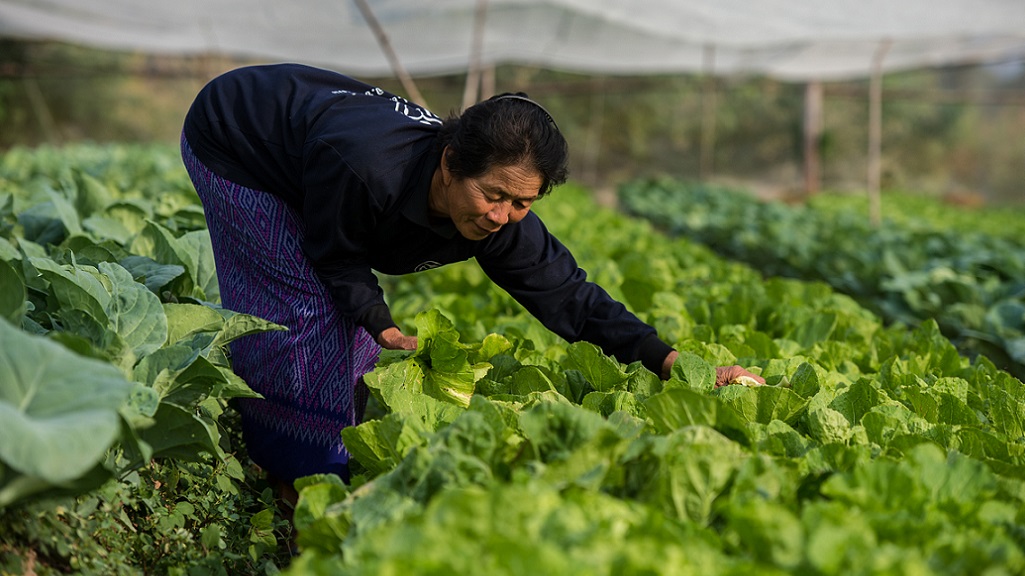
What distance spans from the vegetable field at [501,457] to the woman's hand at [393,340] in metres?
0.05

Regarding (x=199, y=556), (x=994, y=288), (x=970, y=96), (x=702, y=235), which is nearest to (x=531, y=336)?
(x=199, y=556)

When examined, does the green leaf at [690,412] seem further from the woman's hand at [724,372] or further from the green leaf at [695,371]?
the woman's hand at [724,372]

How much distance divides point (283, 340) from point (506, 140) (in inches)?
38.8

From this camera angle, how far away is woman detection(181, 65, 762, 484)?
2504 millimetres

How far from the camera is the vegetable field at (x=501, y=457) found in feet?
4.88

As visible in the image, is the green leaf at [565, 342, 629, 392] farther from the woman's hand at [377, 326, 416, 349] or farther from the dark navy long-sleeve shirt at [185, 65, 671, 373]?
the woman's hand at [377, 326, 416, 349]

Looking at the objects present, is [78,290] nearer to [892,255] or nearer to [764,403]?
[764,403]

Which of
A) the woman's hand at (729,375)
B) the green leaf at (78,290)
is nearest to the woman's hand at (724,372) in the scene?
the woman's hand at (729,375)

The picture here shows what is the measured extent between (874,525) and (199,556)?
1.53 metres

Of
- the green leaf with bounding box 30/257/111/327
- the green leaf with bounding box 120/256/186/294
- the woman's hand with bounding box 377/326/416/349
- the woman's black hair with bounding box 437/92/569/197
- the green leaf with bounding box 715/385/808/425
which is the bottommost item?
the green leaf with bounding box 715/385/808/425

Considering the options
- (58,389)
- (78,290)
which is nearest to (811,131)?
(78,290)

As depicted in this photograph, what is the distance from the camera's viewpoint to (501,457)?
192 cm

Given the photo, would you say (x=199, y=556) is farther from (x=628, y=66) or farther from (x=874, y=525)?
(x=628, y=66)

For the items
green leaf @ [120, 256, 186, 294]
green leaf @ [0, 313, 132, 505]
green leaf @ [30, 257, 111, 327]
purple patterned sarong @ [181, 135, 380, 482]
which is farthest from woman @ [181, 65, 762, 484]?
green leaf @ [0, 313, 132, 505]
